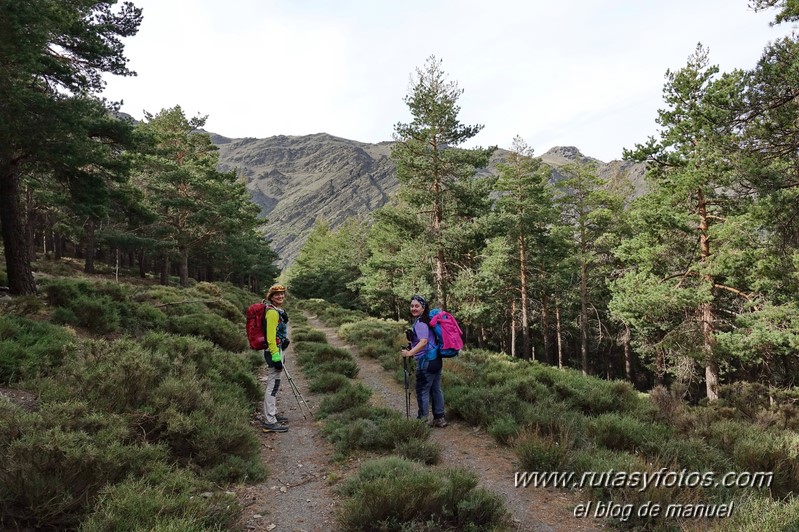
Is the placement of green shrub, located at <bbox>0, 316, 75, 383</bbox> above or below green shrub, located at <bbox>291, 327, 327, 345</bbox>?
above

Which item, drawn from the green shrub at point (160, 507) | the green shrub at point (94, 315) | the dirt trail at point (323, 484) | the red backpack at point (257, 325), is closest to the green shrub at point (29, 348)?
the green shrub at point (94, 315)

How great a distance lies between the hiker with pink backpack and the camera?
664 cm

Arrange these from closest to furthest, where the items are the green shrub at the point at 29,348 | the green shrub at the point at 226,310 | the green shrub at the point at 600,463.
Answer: the green shrub at the point at 600,463
the green shrub at the point at 29,348
the green shrub at the point at 226,310

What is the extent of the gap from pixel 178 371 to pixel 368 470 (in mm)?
4481

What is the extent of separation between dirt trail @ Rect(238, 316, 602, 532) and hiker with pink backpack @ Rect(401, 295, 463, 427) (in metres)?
0.46

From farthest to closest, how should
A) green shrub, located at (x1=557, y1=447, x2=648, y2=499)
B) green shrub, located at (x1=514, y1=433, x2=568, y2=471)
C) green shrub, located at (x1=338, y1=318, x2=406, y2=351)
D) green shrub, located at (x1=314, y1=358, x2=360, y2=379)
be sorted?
green shrub, located at (x1=338, y1=318, x2=406, y2=351), green shrub, located at (x1=314, y1=358, x2=360, y2=379), green shrub, located at (x1=514, y1=433, x2=568, y2=471), green shrub, located at (x1=557, y1=447, x2=648, y2=499)

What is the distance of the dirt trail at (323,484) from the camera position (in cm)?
396

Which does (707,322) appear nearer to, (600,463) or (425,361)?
(600,463)

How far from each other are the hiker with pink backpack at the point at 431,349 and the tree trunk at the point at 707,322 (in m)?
12.6

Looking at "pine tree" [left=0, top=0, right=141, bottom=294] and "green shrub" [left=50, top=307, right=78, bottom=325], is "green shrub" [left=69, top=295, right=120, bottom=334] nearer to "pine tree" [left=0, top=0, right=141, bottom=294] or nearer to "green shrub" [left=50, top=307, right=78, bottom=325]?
"green shrub" [left=50, top=307, right=78, bottom=325]

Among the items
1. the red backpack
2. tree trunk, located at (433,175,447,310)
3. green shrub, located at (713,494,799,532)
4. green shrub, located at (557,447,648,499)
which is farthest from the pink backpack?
tree trunk, located at (433,175,447,310)

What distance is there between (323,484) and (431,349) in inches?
107

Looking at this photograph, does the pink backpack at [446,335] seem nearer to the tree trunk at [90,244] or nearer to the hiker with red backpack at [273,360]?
the hiker with red backpack at [273,360]

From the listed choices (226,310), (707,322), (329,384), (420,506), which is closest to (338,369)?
(329,384)
